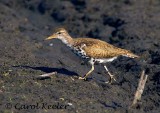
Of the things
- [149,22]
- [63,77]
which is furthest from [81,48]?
[149,22]

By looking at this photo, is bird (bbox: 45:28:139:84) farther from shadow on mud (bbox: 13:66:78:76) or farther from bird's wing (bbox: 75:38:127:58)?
shadow on mud (bbox: 13:66:78:76)
